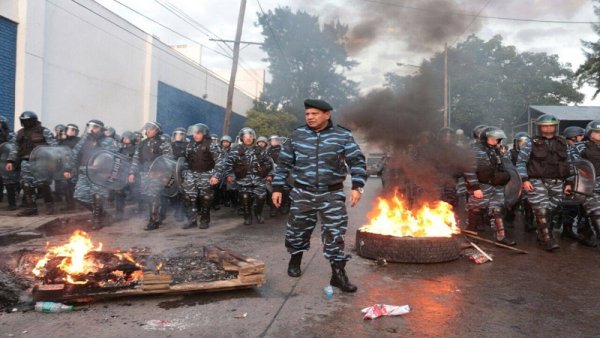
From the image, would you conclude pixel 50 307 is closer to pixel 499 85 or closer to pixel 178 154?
pixel 178 154

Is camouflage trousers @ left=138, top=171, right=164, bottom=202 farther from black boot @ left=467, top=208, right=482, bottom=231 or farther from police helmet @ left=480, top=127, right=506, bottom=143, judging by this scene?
police helmet @ left=480, top=127, right=506, bottom=143

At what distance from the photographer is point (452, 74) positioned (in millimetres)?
25391

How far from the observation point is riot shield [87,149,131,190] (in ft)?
25.1

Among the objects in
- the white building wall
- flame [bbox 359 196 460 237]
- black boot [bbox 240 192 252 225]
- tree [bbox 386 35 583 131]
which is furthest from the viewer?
tree [bbox 386 35 583 131]

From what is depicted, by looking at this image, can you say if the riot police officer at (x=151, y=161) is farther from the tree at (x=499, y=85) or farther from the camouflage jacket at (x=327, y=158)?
the tree at (x=499, y=85)

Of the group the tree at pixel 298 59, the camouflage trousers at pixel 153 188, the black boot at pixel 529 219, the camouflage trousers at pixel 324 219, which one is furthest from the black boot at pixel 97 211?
the tree at pixel 298 59

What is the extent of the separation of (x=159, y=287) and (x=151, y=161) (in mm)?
4777

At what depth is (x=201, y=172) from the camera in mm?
8195

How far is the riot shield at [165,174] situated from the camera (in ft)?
25.9

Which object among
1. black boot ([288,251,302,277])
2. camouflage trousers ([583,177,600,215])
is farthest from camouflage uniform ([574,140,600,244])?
black boot ([288,251,302,277])

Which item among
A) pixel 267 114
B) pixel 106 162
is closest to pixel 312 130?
pixel 106 162

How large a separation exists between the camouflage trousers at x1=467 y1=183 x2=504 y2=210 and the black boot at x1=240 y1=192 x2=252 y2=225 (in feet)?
13.7

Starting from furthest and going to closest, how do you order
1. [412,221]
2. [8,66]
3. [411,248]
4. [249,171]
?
[8,66] < [249,171] < [412,221] < [411,248]

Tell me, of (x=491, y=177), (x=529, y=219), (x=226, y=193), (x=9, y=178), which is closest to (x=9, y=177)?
(x=9, y=178)
